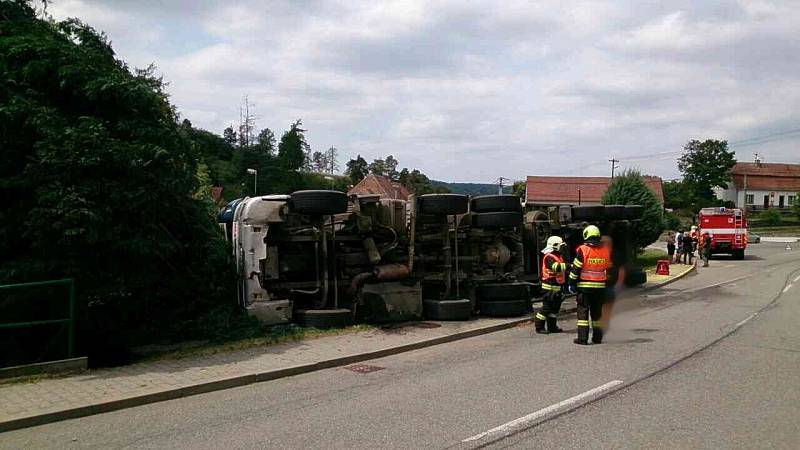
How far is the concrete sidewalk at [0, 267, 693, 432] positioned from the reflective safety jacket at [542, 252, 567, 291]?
149 centimetres

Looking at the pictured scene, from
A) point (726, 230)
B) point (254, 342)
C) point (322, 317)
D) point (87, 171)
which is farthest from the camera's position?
point (726, 230)

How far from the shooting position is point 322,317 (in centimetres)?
1041

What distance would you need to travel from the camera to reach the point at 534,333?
35.9 ft

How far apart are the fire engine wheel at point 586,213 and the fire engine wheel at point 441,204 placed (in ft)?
16.5

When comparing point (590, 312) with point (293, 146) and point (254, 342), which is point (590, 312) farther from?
point (293, 146)

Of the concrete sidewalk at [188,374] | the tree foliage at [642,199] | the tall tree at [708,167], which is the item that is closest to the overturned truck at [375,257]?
the concrete sidewalk at [188,374]

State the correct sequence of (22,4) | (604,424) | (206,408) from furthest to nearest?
(22,4), (206,408), (604,424)

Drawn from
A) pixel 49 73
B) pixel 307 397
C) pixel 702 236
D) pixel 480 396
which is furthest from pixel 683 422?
pixel 702 236

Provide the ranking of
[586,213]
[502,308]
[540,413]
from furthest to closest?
1. [586,213]
2. [502,308]
3. [540,413]

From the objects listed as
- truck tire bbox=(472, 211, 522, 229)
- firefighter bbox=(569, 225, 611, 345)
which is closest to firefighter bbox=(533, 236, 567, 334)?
firefighter bbox=(569, 225, 611, 345)

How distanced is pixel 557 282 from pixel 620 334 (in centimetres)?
139

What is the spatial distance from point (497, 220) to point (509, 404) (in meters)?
6.45

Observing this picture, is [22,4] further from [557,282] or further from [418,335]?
[557,282]

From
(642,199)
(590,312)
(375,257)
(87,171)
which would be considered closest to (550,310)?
(590,312)
